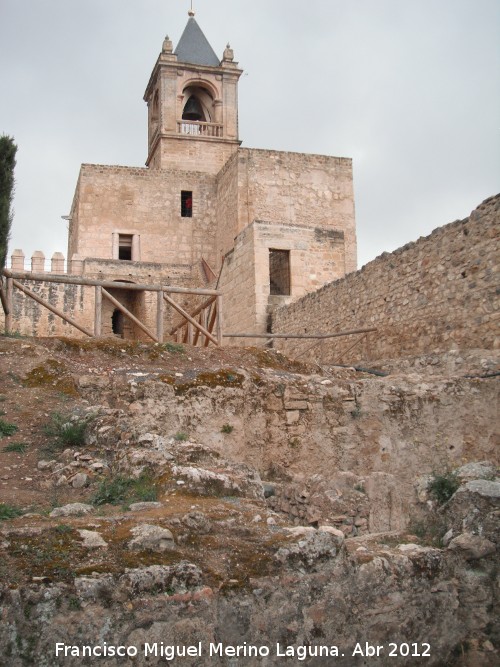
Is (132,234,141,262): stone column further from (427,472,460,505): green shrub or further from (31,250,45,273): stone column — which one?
(427,472,460,505): green shrub

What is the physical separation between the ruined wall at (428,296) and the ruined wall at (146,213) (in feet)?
38.4

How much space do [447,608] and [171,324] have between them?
18.0 m

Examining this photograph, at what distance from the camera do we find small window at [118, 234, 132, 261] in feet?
80.9

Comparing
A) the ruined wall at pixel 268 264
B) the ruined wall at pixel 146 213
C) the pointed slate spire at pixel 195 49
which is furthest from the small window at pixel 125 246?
the pointed slate spire at pixel 195 49

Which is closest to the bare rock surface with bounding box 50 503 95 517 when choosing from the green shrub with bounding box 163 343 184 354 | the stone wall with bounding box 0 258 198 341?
the green shrub with bounding box 163 343 184 354

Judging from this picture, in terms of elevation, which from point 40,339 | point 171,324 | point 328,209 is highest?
point 328,209

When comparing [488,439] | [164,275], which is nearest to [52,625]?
[488,439]

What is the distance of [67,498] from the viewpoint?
4.80 m

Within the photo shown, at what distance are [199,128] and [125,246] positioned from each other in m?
6.36

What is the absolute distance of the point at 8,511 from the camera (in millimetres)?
4195

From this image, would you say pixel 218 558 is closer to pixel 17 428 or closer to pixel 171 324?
pixel 17 428

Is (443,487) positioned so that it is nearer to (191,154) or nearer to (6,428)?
(6,428)

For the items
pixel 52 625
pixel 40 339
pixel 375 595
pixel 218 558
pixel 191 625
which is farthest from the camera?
pixel 40 339

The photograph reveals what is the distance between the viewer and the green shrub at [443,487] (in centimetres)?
529
